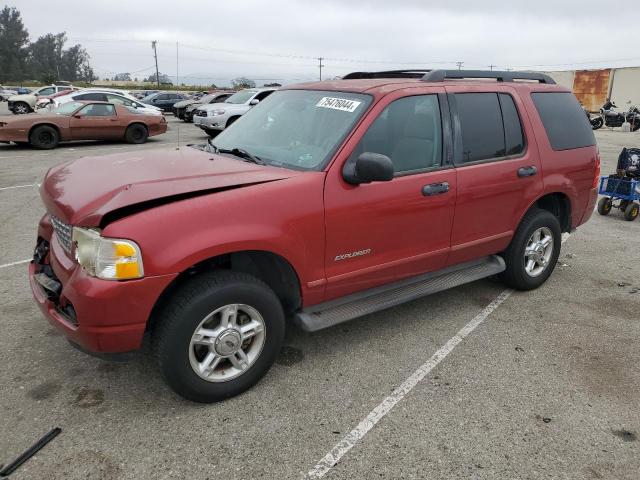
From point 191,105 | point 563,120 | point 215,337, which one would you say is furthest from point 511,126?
point 191,105

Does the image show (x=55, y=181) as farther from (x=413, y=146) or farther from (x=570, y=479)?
(x=570, y=479)

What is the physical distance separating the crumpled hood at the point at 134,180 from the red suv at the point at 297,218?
0.01 m

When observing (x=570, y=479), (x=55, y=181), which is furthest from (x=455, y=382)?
(x=55, y=181)

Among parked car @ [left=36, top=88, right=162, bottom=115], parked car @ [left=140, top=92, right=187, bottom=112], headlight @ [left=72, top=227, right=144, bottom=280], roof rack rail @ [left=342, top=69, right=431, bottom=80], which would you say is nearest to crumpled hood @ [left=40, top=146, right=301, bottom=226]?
headlight @ [left=72, top=227, right=144, bottom=280]

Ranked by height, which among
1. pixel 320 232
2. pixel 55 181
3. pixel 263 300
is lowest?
pixel 263 300

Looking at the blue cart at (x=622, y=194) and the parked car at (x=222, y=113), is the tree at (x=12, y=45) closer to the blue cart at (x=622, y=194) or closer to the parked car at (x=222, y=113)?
the parked car at (x=222, y=113)

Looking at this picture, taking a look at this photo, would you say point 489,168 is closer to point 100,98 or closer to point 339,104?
point 339,104

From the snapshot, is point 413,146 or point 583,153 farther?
point 583,153

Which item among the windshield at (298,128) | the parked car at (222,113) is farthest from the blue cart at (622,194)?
the parked car at (222,113)

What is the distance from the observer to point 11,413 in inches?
112

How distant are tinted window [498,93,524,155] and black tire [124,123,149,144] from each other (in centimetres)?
1339

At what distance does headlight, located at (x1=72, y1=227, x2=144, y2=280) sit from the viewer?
254 cm

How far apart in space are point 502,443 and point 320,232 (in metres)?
1.54

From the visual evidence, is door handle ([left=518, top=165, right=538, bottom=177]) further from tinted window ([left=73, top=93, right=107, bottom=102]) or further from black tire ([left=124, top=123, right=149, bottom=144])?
tinted window ([left=73, top=93, right=107, bottom=102])
